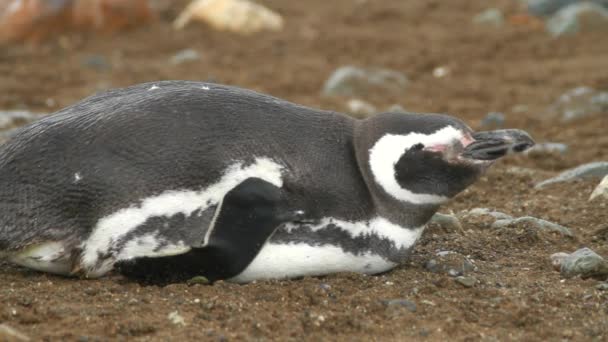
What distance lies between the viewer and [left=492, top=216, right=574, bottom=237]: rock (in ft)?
18.4

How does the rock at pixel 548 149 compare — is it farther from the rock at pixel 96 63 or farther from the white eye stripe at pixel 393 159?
the rock at pixel 96 63

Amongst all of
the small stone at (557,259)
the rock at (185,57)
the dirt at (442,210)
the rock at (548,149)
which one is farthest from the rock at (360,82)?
the small stone at (557,259)

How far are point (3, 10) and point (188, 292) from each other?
9045 millimetres

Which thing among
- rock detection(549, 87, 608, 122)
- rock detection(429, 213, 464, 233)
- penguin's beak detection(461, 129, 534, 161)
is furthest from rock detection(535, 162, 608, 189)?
rock detection(549, 87, 608, 122)

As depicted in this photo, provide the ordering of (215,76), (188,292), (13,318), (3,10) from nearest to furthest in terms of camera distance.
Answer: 1. (13,318)
2. (188,292)
3. (215,76)
4. (3,10)

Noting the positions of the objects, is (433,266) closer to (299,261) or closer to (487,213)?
(299,261)

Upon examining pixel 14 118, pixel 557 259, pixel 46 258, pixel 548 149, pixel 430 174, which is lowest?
pixel 557 259

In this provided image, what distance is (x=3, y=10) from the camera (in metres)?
12.5

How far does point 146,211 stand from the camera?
439 cm

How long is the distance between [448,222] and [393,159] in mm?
1080

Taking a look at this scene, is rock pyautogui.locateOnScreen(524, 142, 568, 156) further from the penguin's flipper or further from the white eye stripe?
the penguin's flipper

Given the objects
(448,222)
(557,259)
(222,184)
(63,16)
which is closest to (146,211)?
(222,184)

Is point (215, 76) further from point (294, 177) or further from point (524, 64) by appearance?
point (294, 177)

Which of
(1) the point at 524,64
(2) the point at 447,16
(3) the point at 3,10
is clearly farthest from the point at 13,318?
(2) the point at 447,16
